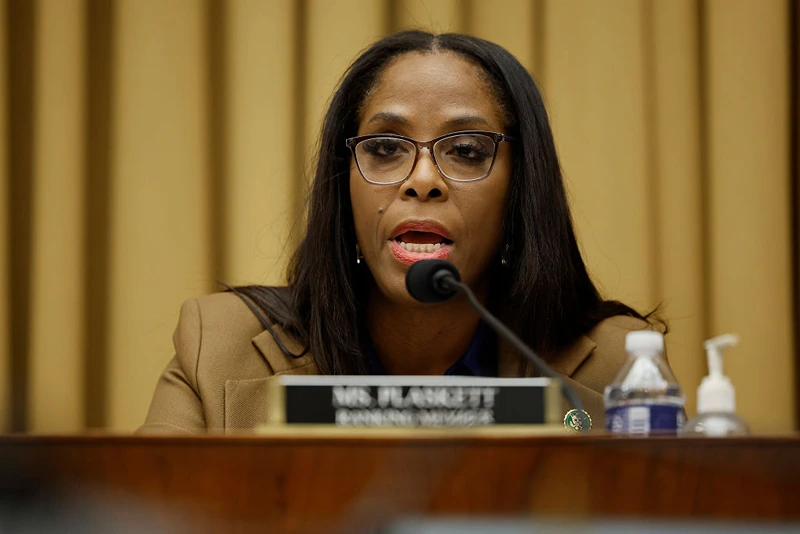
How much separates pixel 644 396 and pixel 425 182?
0.61 meters

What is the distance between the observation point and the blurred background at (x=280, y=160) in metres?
2.10

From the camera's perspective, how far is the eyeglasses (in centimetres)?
146

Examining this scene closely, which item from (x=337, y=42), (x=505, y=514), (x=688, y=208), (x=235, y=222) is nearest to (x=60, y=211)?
(x=235, y=222)

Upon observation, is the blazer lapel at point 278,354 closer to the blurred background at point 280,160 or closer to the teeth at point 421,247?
the teeth at point 421,247

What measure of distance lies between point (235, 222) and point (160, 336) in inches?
11.0

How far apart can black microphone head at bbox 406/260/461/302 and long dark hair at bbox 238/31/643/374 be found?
0.45 m

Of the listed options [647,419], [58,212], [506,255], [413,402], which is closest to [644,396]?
[647,419]

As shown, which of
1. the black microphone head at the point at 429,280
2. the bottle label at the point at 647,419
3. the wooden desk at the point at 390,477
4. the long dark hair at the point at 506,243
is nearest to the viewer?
the wooden desk at the point at 390,477

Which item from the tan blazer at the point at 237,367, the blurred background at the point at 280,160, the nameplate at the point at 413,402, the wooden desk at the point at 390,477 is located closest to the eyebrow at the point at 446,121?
the tan blazer at the point at 237,367

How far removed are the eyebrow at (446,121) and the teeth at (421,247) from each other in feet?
0.58

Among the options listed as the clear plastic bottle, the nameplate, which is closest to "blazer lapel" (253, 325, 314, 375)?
the clear plastic bottle

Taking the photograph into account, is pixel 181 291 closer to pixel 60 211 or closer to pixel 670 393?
pixel 60 211

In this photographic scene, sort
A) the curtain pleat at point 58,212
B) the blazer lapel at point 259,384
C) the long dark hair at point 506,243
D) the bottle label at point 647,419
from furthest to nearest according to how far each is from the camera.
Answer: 1. the curtain pleat at point 58,212
2. the long dark hair at point 506,243
3. the blazer lapel at point 259,384
4. the bottle label at point 647,419

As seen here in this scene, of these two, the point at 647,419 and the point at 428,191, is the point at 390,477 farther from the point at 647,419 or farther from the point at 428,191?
the point at 428,191
